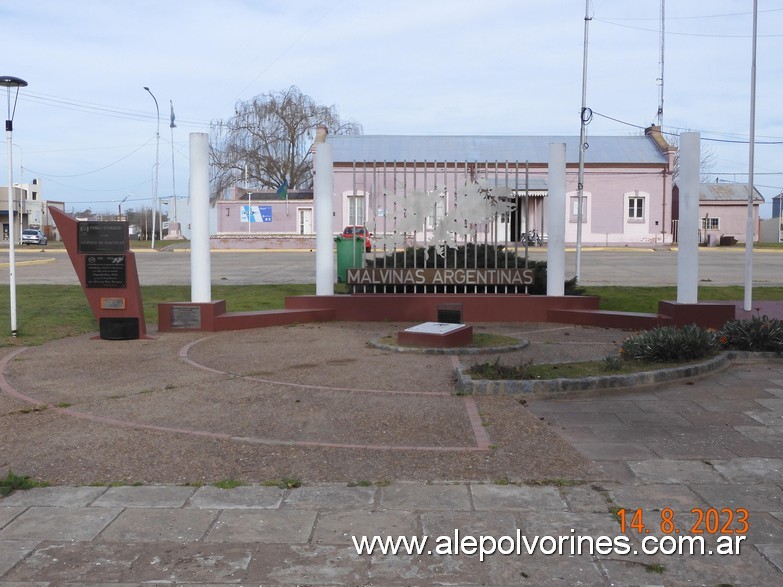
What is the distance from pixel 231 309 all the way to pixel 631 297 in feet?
28.7

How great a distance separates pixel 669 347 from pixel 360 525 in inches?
241

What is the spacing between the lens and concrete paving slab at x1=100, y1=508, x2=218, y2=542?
185 inches

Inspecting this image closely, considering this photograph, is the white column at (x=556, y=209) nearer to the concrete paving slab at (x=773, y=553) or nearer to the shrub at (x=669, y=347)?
the shrub at (x=669, y=347)

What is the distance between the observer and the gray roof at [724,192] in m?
60.8

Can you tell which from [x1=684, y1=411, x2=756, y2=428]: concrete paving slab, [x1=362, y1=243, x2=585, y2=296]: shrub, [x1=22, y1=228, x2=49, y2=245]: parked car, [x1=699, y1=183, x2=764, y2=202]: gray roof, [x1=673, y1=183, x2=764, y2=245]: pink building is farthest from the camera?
[x1=699, y1=183, x2=764, y2=202]: gray roof

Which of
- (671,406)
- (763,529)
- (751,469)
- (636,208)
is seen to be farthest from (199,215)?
(636,208)

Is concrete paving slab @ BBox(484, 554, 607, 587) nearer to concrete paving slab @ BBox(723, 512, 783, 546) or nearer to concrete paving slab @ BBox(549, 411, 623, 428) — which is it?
concrete paving slab @ BBox(723, 512, 783, 546)

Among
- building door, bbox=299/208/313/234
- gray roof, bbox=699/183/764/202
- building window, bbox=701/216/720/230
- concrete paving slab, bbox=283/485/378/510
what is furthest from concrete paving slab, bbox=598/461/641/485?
gray roof, bbox=699/183/764/202

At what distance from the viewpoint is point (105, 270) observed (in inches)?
486

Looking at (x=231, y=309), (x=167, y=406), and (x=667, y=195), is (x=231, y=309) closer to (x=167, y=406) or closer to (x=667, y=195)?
(x=167, y=406)

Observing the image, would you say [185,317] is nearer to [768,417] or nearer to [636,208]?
[768,417]

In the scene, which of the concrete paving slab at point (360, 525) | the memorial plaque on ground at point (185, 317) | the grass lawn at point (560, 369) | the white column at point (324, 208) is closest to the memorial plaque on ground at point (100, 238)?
the memorial plaque on ground at point (185, 317)

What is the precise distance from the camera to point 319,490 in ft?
A: 18.0

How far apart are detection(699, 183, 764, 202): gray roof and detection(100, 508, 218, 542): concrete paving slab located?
197ft
